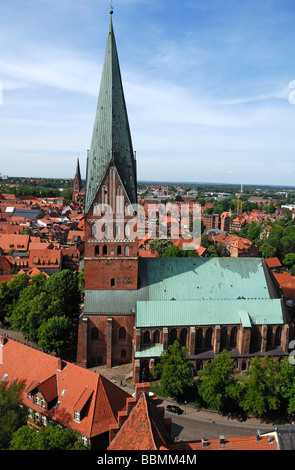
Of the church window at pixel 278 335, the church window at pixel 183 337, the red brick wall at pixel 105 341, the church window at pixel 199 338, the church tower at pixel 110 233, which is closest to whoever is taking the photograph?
the church tower at pixel 110 233

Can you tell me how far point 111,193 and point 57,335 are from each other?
21.5 metres

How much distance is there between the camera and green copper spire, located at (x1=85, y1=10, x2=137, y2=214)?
4575 cm

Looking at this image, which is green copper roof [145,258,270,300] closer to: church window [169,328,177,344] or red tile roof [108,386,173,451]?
church window [169,328,177,344]

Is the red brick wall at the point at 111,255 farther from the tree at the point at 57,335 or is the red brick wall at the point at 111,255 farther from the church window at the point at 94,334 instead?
the tree at the point at 57,335

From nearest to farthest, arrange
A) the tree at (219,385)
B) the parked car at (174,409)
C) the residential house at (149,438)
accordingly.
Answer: the residential house at (149,438)
the tree at (219,385)
the parked car at (174,409)

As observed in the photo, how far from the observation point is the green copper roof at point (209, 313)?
161 feet

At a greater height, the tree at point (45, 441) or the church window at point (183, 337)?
the tree at point (45, 441)

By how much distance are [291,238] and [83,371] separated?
11898 centimetres

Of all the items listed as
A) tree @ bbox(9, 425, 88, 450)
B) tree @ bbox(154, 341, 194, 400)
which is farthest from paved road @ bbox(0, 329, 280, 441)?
tree @ bbox(9, 425, 88, 450)

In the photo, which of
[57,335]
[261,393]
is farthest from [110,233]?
[261,393]

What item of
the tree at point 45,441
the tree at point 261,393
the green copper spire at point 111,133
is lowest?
the tree at point 261,393

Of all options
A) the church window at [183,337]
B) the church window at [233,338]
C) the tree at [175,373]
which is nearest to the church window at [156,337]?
the church window at [183,337]

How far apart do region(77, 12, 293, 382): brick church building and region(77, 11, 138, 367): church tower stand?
5.2 inches
